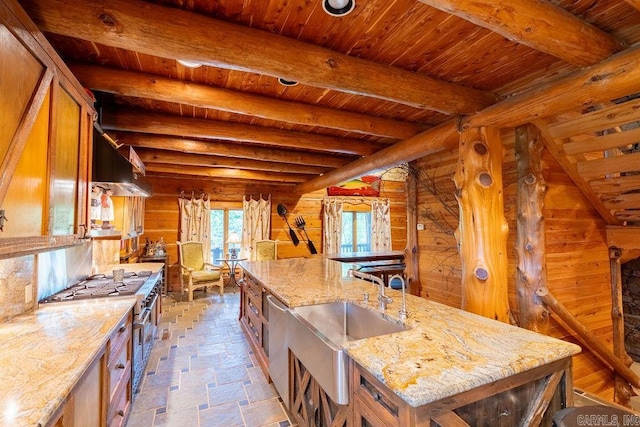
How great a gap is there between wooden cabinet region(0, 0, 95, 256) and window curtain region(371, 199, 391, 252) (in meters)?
6.73

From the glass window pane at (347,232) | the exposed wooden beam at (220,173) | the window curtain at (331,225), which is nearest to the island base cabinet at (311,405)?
the exposed wooden beam at (220,173)

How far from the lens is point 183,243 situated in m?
5.86

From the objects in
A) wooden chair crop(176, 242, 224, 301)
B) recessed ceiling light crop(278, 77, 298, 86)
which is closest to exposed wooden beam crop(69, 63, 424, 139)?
recessed ceiling light crop(278, 77, 298, 86)

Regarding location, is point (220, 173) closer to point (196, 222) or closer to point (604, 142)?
point (196, 222)

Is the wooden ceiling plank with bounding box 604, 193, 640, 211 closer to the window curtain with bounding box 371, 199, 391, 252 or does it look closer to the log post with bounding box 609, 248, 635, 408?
the log post with bounding box 609, 248, 635, 408

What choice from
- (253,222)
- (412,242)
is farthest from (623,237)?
(253,222)

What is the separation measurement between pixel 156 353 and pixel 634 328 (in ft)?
22.6

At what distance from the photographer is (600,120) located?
2.28 m

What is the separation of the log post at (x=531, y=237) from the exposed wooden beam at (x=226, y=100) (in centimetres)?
106

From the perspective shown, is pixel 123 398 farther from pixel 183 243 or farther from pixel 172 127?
pixel 183 243

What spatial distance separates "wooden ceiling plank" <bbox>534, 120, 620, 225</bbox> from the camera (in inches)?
104

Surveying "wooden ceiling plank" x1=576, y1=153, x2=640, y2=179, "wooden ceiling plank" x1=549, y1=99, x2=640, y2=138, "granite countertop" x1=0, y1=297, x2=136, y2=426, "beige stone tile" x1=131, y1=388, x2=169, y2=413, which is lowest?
"beige stone tile" x1=131, y1=388, x2=169, y2=413

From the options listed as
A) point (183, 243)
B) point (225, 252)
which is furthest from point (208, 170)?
point (225, 252)

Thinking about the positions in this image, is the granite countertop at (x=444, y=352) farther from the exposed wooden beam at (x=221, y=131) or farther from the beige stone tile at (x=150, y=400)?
the exposed wooden beam at (x=221, y=131)
